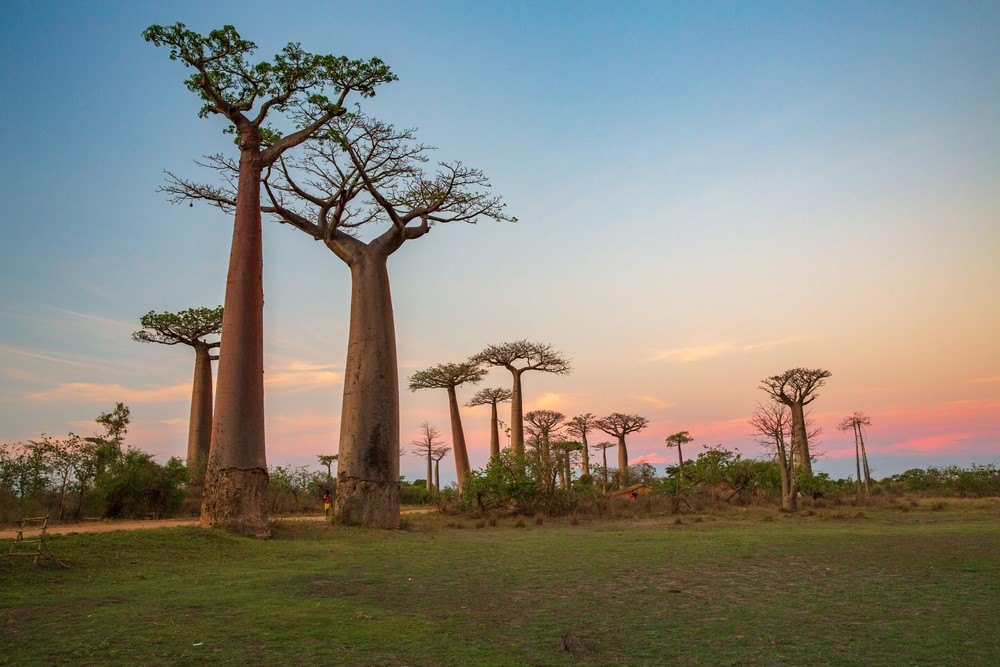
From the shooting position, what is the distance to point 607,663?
3959 millimetres

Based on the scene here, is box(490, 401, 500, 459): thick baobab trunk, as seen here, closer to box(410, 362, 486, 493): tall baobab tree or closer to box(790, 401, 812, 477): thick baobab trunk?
box(410, 362, 486, 493): tall baobab tree

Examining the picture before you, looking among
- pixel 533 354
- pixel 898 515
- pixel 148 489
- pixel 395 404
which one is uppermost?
pixel 533 354

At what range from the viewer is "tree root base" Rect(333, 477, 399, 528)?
43.3ft

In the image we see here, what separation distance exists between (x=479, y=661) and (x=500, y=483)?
14879mm

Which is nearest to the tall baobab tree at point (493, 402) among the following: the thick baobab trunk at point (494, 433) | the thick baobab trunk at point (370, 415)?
the thick baobab trunk at point (494, 433)

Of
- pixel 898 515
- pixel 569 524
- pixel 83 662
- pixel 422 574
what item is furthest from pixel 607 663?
pixel 898 515

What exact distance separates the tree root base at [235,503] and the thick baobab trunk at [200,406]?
13.5 metres

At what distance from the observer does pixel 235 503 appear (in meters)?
10.6

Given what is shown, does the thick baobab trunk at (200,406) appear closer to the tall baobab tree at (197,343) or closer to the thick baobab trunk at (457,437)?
the tall baobab tree at (197,343)

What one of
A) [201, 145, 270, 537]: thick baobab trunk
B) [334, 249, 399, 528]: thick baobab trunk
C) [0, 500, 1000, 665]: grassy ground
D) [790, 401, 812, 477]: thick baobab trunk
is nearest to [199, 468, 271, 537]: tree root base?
[201, 145, 270, 537]: thick baobab trunk

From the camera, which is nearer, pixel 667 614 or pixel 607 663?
pixel 607 663

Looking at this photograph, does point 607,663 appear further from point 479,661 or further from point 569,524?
point 569,524

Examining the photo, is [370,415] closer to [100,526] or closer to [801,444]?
[100,526]

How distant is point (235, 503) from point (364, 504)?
10.4ft
